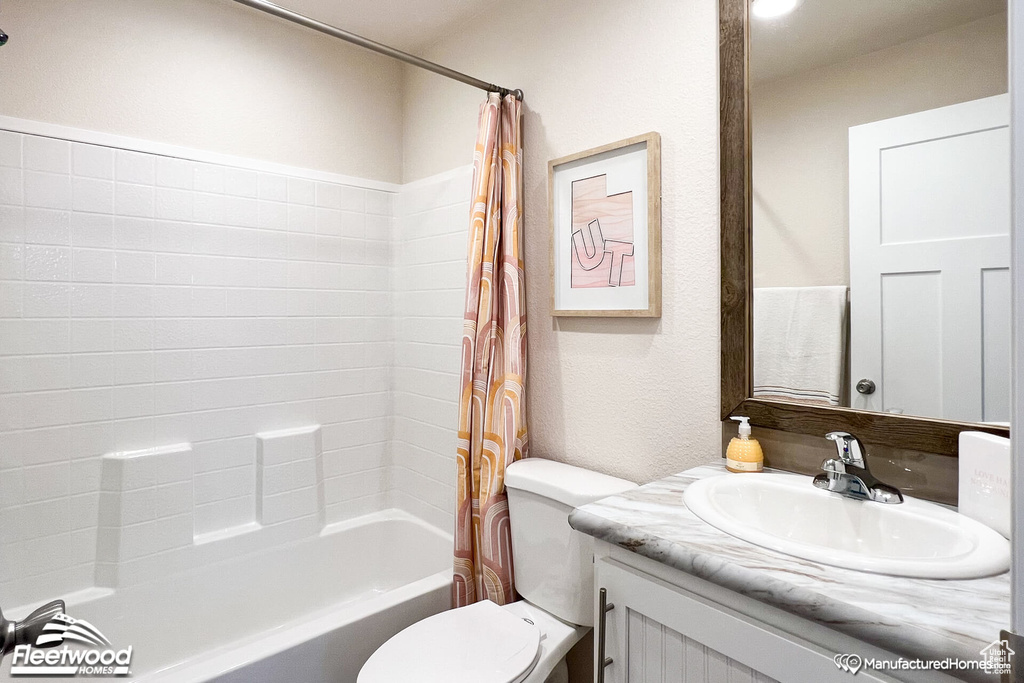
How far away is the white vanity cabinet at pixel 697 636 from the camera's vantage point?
31.0 inches

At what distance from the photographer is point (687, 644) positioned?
95 centimetres

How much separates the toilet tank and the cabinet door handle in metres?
0.36

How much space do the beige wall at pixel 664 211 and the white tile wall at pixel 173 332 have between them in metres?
0.87

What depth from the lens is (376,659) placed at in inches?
51.0

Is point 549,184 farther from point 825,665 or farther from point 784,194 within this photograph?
point 825,665

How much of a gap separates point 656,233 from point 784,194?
33cm

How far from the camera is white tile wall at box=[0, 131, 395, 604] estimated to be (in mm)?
1686

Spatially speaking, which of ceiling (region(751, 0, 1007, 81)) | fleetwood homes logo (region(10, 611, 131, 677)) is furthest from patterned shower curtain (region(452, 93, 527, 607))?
fleetwood homes logo (region(10, 611, 131, 677))

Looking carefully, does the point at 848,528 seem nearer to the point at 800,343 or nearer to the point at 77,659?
the point at 800,343

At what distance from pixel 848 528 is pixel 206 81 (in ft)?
7.87

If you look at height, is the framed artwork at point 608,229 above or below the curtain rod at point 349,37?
below

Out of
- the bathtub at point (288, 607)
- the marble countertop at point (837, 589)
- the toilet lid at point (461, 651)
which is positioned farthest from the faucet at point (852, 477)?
the bathtub at point (288, 607)

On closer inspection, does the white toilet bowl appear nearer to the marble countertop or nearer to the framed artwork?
the marble countertop

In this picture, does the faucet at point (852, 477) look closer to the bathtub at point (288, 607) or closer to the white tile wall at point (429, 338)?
the bathtub at point (288, 607)
